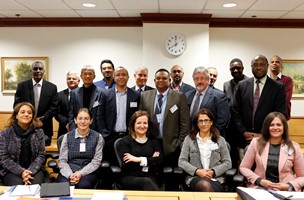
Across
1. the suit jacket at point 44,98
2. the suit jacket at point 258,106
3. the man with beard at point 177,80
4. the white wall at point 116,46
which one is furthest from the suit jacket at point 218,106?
the white wall at point 116,46

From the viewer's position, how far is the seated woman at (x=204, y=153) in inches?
119

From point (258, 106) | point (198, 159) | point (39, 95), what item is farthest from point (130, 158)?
point (39, 95)

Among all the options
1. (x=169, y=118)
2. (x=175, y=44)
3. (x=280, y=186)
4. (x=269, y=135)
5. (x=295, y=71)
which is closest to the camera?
(x=280, y=186)

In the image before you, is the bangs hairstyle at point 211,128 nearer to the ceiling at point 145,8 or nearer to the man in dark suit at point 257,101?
the man in dark suit at point 257,101

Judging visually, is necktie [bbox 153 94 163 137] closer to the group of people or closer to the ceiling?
the group of people

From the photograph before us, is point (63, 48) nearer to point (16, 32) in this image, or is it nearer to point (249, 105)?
point (16, 32)

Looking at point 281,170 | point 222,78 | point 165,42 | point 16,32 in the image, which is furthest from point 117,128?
point 16,32

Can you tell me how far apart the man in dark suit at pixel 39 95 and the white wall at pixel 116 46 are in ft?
6.15

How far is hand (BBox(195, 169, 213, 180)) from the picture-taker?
9.84ft

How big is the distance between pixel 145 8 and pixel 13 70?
294 cm

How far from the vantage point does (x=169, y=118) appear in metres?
3.37

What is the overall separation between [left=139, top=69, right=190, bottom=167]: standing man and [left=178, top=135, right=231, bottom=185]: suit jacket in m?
0.20

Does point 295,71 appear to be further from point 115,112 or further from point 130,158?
point 130,158

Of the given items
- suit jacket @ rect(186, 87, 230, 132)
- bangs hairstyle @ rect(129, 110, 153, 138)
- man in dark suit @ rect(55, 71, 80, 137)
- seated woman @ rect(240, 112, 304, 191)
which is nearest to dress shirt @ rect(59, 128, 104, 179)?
bangs hairstyle @ rect(129, 110, 153, 138)
